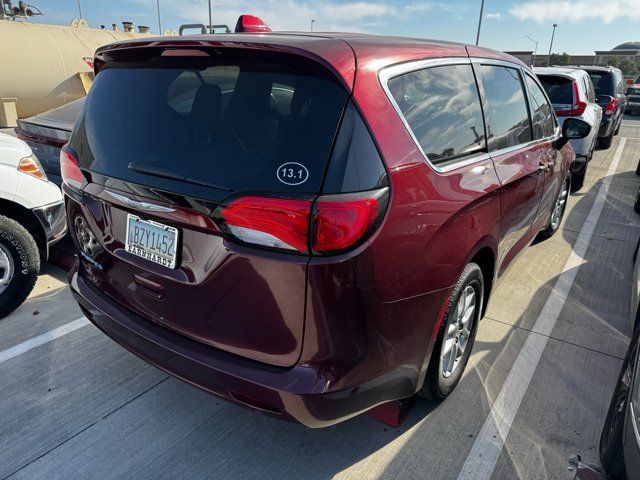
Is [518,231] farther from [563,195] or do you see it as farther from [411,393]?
[563,195]

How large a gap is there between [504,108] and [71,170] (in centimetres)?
251

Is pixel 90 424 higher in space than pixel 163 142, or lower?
lower

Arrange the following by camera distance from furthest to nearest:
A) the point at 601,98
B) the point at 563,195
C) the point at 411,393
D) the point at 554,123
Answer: the point at 601,98 → the point at 563,195 → the point at 554,123 → the point at 411,393

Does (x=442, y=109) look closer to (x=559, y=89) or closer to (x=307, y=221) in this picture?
(x=307, y=221)

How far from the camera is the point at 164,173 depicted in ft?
6.30

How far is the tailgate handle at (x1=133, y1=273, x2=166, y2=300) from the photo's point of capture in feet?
6.66

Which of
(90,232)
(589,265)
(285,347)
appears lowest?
(589,265)

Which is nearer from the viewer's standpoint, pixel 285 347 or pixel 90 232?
pixel 285 347

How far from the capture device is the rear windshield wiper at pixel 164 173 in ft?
5.90

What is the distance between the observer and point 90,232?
7.71 ft

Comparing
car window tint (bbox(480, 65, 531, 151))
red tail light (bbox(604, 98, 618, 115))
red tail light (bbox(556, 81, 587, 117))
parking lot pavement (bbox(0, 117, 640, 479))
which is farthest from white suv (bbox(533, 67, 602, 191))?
car window tint (bbox(480, 65, 531, 151))

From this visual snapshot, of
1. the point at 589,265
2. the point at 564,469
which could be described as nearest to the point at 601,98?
the point at 589,265

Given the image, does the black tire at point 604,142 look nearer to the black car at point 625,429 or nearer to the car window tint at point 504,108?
→ the car window tint at point 504,108

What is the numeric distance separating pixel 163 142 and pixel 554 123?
3578mm
